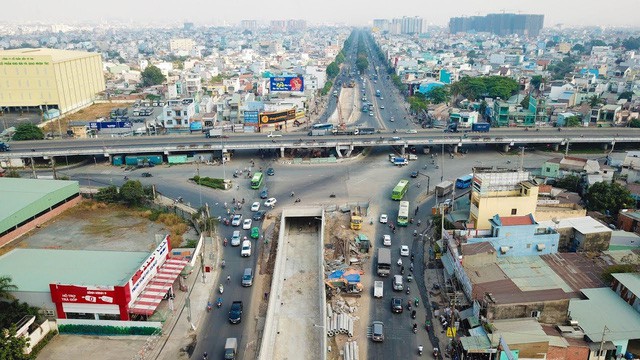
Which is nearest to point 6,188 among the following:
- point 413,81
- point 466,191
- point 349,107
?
point 466,191

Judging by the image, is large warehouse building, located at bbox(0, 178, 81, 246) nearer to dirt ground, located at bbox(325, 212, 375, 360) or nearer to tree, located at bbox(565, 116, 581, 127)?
dirt ground, located at bbox(325, 212, 375, 360)

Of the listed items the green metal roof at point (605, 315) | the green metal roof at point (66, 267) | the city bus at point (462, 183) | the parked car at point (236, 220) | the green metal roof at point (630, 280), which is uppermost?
the green metal roof at point (630, 280)

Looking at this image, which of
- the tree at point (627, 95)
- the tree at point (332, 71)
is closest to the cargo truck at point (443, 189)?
the tree at point (627, 95)

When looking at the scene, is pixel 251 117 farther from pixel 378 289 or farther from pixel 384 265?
pixel 378 289

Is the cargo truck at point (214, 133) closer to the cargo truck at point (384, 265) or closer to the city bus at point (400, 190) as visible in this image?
the city bus at point (400, 190)

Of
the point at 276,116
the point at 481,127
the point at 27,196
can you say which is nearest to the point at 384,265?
the point at 27,196
